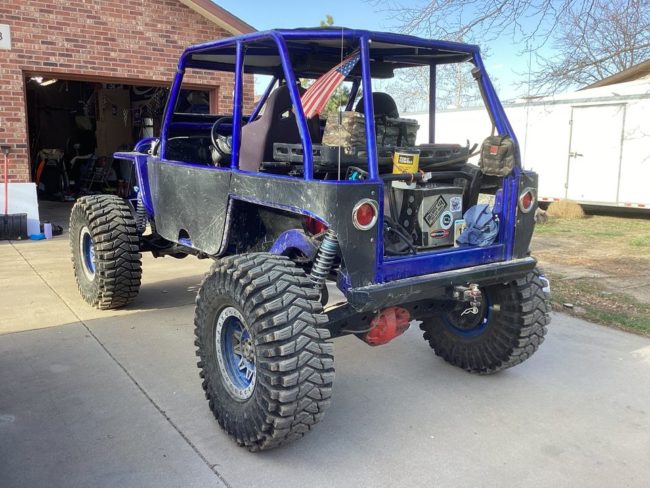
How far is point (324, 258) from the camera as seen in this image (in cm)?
311

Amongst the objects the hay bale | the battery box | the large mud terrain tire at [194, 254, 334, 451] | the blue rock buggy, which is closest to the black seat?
the blue rock buggy

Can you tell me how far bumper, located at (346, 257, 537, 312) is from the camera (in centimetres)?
303

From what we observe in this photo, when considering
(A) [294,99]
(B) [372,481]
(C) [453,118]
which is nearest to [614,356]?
Answer: (B) [372,481]

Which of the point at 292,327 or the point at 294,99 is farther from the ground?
the point at 294,99

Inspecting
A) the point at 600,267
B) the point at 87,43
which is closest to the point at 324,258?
the point at 600,267

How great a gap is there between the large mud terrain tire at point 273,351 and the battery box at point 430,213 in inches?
33.1

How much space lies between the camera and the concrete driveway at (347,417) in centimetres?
301

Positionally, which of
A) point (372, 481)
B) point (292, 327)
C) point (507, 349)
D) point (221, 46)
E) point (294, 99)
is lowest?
point (372, 481)

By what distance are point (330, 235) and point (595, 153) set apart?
11.6 meters

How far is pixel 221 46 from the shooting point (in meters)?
3.99

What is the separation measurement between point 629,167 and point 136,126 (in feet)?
40.3

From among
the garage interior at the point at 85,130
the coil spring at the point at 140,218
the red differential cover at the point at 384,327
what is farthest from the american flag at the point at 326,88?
the garage interior at the point at 85,130

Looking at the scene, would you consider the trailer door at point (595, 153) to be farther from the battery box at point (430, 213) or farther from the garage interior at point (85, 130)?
the battery box at point (430, 213)

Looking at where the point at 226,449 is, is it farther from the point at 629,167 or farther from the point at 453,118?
the point at 453,118
